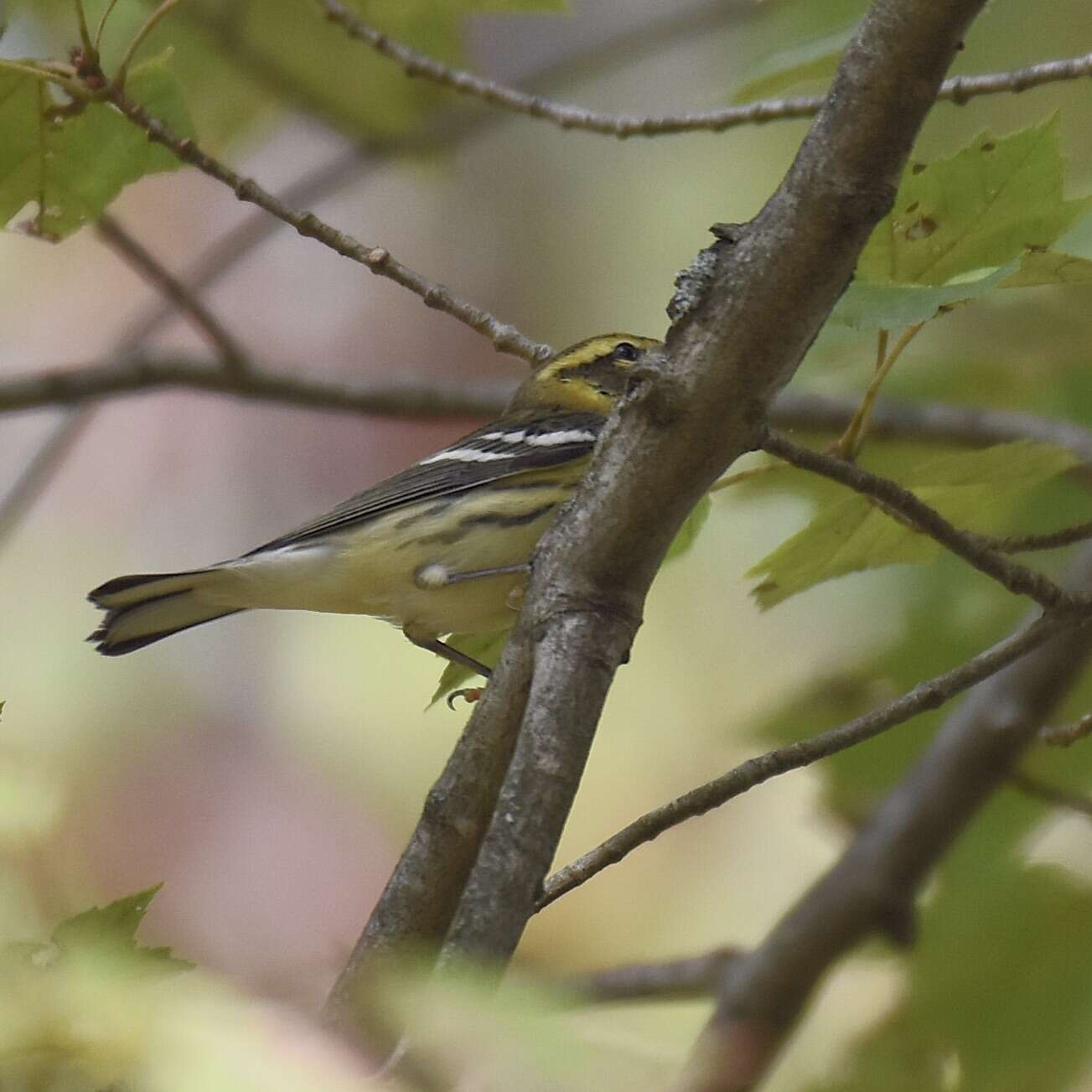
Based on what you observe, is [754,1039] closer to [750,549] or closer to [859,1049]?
[859,1049]

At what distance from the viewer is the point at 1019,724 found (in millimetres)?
2842

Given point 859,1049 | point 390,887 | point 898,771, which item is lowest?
point 390,887

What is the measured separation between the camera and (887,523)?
6.46 feet

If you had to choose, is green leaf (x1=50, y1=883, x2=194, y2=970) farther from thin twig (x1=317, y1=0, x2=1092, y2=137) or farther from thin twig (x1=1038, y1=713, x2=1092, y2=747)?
thin twig (x1=317, y1=0, x2=1092, y2=137)

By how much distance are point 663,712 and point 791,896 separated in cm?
69

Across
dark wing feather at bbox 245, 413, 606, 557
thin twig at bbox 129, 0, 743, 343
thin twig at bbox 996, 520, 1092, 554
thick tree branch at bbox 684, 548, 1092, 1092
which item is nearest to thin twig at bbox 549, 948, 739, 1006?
thick tree branch at bbox 684, 548, 1092, 1092

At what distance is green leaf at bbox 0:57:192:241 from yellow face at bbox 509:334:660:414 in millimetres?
1443

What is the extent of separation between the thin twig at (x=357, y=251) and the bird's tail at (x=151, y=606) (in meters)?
1.19

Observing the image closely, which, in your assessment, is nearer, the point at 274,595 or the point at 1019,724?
the point at 1019,724

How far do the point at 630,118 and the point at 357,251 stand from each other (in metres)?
0.88

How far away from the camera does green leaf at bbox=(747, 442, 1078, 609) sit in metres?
1.92

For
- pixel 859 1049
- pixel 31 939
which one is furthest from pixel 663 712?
pixel 31 939

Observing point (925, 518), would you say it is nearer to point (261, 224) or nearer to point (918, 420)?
point (918, 420)

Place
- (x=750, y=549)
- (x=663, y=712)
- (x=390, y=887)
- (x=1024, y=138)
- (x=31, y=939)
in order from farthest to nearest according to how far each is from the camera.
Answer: (x=663, y=712) < (x=750, y=549) < (x=1024, y=138) < (x=390, y=887) < (x=31, y=939)
